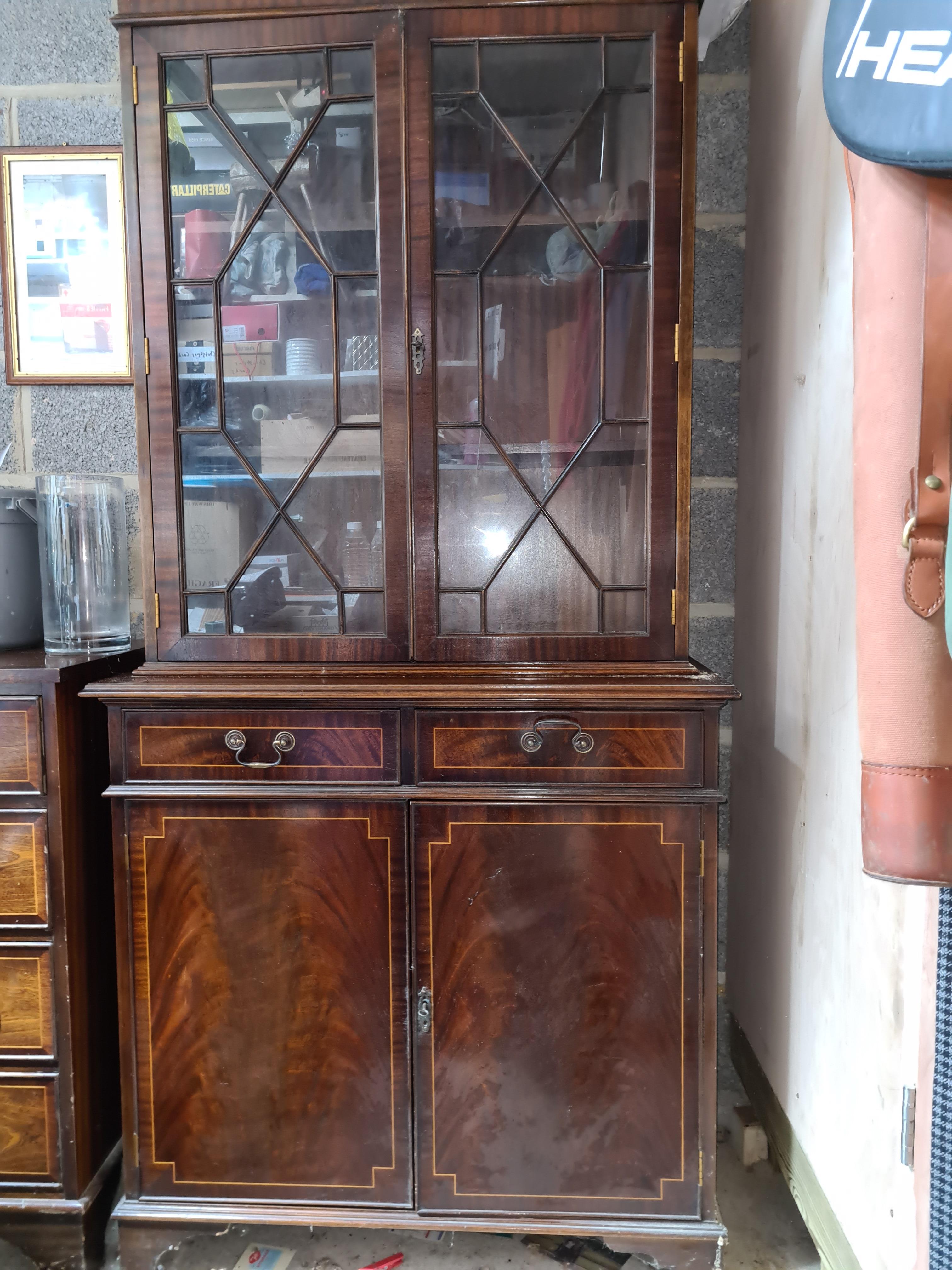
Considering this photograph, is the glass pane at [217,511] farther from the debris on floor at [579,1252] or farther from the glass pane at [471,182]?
the debris on floor at [579,1252]

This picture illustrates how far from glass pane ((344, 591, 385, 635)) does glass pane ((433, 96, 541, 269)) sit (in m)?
0.53

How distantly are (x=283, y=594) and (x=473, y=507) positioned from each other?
35 cm

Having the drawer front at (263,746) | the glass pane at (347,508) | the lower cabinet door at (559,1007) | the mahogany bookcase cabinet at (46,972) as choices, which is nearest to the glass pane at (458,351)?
the glass pane at (347,508)

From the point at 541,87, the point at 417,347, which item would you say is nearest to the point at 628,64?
the point at 541,87

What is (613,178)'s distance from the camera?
1.20 meters

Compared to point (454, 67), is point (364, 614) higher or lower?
lower

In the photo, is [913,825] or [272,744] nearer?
[913,825]

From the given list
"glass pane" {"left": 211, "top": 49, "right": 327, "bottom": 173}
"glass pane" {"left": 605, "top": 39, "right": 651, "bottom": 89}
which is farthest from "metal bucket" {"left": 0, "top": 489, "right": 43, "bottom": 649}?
"glass pane" {"left": 605, "top": 39, "right": 651, "bottom": 89}

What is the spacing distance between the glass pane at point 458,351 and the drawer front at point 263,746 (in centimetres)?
49

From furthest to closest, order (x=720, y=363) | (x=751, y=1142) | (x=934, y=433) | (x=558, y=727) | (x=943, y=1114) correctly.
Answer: (x=720, y=363)
(x=751, y=1142)
(x=558, y=727)
(x=943, y=1114)
(x=934, y=433)

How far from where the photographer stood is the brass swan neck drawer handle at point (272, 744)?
1209mm

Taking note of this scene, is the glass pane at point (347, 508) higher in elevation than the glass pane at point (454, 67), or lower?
lower

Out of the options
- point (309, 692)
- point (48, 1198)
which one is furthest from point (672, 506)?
point (48, 1198)

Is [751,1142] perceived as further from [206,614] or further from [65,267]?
[65,267]
